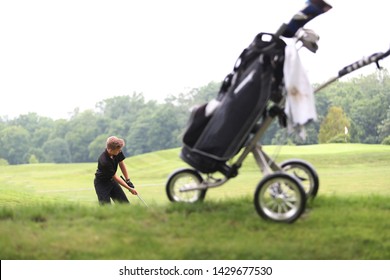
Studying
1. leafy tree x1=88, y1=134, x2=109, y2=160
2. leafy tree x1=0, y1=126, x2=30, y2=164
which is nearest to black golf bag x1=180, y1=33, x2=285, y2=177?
leafy tree x1=88, y1=134, x2=109, y2=160

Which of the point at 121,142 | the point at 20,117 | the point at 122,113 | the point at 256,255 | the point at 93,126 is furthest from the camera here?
the point at 20,117

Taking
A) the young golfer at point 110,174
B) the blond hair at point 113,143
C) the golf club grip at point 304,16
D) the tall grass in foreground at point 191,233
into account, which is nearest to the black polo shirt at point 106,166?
the young golfer at point 110,174

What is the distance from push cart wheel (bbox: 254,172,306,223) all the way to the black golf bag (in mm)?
375

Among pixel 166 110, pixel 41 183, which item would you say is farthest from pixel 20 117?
pixel 41 183

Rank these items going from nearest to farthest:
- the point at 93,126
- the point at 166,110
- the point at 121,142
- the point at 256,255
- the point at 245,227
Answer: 1. the point at 256,255
2. the point at 245,227
3. the point at 121,142
4. the point at 166,110
5. the point at 93,126

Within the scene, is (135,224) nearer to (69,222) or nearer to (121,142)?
(69,222)

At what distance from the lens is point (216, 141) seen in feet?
15.3

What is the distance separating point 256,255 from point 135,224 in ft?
3.45

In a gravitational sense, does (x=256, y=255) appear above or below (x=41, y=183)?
above

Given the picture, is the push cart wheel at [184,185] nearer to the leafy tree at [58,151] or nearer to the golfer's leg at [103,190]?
the golfer's leg at [103,190]

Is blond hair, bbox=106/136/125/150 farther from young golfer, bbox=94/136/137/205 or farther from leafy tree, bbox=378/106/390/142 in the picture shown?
leafy tree, bbox=378/106/390/142

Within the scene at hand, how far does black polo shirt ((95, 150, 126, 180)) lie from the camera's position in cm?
645

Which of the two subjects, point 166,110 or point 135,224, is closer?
point 135,224

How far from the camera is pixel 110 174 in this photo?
6.51 meters
